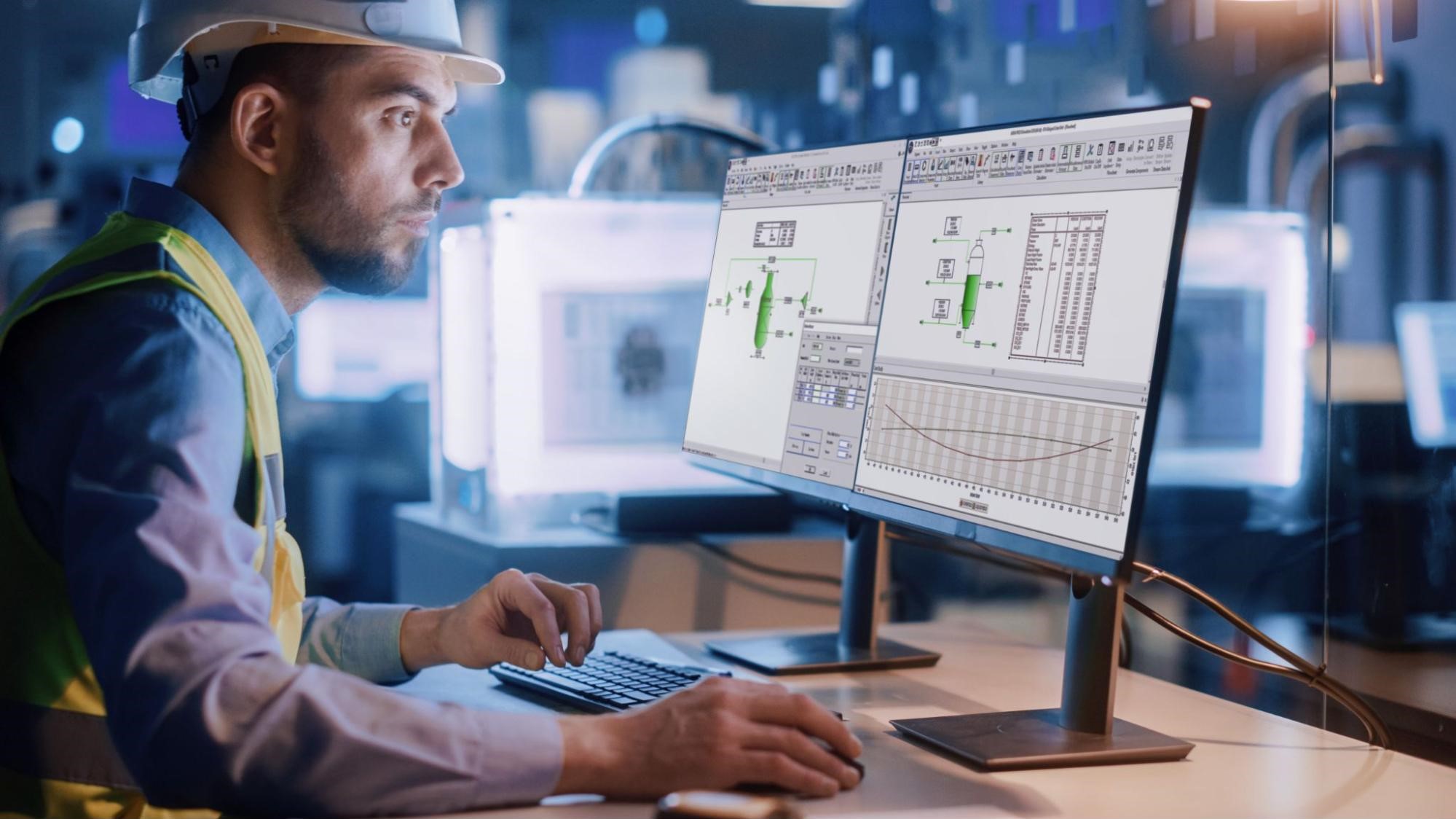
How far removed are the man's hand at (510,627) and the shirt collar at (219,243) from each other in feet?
1.02

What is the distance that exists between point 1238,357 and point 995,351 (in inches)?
17.8

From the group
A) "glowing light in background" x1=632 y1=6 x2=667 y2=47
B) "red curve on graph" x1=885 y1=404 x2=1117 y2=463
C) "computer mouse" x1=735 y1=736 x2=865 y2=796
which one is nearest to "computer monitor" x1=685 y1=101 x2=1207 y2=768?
"red curve on graph" x1=885 y1=404 x2=1117 y2=463

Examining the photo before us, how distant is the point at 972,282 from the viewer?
1.14 m

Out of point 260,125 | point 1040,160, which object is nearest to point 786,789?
point 1040,160

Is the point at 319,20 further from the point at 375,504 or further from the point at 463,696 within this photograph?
the point at 375,504

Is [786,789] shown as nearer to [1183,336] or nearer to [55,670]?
[55,670]

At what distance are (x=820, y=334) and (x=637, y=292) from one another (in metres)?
0.72

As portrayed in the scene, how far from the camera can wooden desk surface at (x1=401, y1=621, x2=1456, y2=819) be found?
92cm

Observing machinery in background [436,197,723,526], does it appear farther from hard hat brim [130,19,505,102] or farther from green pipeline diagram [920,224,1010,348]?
green pipeline diagram [920,224,1010,348]

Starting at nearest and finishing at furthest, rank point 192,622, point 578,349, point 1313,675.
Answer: point 192,622 → point 1313,675 → point 578,349

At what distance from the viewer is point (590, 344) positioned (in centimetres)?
199

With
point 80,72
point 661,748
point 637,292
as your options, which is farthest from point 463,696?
point 80,72

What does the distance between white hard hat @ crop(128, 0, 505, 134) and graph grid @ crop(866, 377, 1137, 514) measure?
54 centimetres

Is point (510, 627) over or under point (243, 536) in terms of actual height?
under
